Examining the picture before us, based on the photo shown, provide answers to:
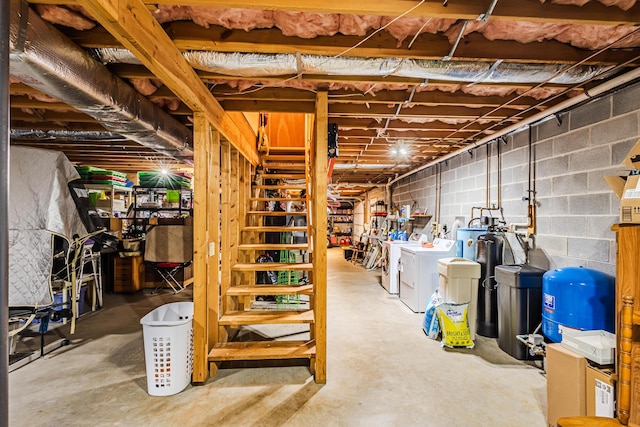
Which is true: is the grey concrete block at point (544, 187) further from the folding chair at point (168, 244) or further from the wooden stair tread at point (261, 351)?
the folding chair at point (168, 244)

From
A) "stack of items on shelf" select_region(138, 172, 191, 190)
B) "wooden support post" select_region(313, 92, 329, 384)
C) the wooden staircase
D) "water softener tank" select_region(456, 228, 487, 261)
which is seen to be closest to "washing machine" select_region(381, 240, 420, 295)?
"water softener tank" select_region(456, 228, 487, 261)

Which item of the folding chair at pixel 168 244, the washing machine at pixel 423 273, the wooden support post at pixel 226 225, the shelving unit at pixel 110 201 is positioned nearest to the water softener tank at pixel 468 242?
the washing machine at pixel 423 273

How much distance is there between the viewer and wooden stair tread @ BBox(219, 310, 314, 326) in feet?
9.23

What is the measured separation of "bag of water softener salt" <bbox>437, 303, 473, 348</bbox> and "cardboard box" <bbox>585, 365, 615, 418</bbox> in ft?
4.78

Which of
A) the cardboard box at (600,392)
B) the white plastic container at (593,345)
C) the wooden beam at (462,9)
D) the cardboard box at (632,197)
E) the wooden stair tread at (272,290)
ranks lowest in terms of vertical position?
the cardboard box at (600,392)

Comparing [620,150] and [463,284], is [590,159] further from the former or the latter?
[463,284]

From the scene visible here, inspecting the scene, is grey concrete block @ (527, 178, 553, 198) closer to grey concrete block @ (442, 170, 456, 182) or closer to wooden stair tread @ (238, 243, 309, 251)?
grey concrete block @ (442, 170, 456, 182)

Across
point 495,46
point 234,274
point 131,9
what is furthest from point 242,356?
point 495,46

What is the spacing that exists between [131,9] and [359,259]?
29.1 feet

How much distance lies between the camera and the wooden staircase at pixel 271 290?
2678 millimetres

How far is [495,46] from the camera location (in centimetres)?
A: 201

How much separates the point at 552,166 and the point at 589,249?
2.99ft

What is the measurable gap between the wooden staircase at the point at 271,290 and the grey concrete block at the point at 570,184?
7.72 ft

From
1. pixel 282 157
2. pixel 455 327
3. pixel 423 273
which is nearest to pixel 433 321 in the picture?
pixel 455 327
